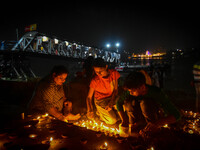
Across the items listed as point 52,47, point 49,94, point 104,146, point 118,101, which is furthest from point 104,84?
point 52,47

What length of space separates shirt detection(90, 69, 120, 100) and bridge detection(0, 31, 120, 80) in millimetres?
8782

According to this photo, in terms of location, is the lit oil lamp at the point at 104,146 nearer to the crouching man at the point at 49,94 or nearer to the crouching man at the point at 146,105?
the crouching man at the point at 146,105

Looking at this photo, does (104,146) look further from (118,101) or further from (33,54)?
(33,54)

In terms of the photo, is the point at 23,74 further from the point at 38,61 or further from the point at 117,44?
the point at 117,44

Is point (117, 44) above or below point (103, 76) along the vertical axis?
above

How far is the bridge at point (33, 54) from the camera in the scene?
15753 mm

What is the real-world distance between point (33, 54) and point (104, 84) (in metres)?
17.8

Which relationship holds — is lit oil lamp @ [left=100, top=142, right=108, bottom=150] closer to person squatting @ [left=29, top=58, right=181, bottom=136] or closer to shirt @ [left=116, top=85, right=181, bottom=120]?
person squatting @ [left=29, top=58, right=181, bottom=136]

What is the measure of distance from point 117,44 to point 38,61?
19018 mm

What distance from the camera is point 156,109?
241 centimetres

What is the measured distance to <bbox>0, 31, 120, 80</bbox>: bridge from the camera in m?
15.8

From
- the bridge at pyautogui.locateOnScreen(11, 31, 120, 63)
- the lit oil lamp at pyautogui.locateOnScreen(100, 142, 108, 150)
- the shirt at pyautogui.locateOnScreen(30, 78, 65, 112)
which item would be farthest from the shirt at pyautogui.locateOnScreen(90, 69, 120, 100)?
the bridge at pyautogui.locateOnScreen(11, 31, 120, 63)

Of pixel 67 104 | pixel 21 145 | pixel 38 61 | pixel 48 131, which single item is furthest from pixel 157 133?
pixel 38 61

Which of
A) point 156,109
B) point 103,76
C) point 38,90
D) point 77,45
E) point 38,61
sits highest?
point 77,45
